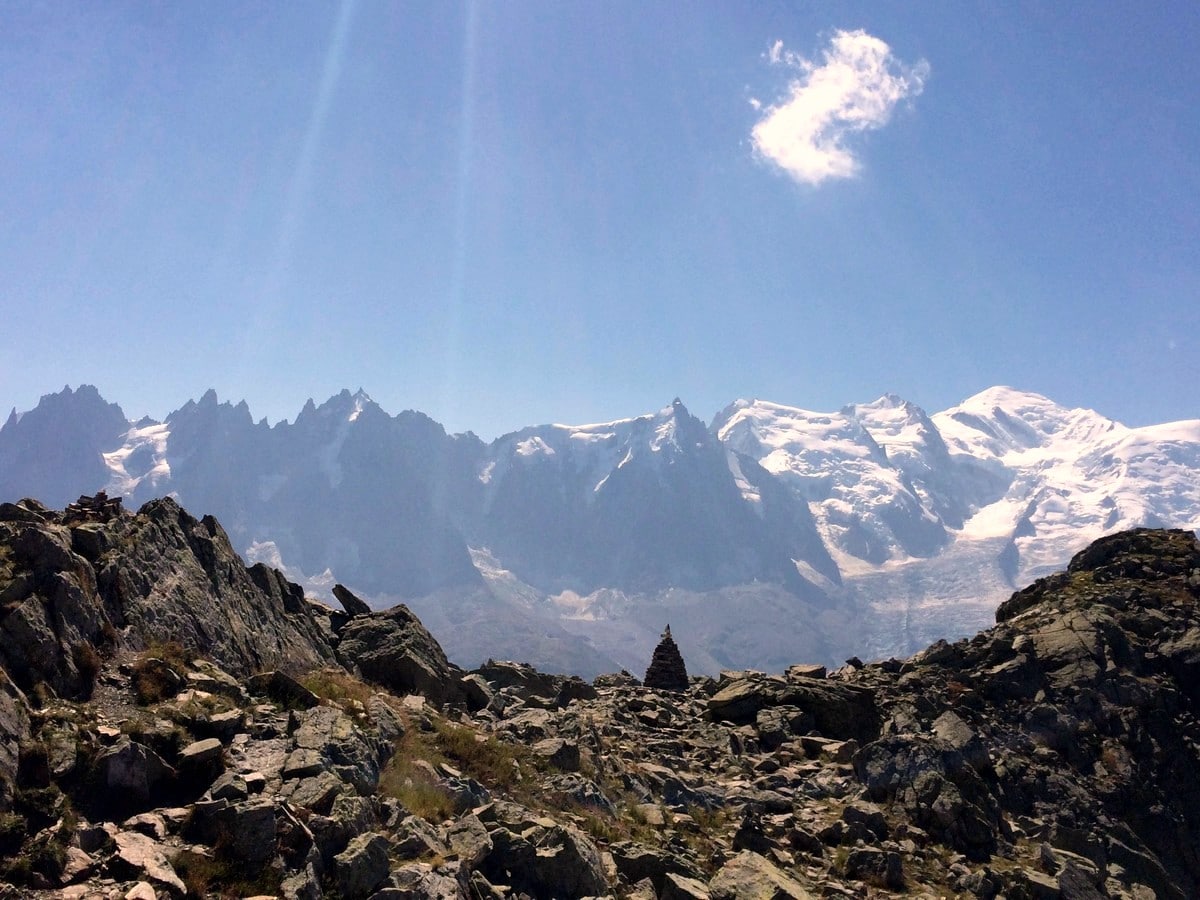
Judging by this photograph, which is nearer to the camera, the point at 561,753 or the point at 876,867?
the point at 876,867

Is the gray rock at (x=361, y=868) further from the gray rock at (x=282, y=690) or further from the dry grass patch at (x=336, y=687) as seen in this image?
the dry grass patch at (x=336, y=687)

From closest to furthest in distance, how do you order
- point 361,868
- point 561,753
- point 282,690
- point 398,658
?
point 361,868
point 282,690
point 561,753
point 398,658

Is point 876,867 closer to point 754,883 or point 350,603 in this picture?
point 754,883

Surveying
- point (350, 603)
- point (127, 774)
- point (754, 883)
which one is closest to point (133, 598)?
point (127, 774)

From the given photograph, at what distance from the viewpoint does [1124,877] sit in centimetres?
2781

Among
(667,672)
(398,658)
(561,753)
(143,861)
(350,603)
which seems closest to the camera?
(143,861)

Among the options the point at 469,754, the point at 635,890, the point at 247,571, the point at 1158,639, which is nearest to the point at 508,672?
the point at 247,571

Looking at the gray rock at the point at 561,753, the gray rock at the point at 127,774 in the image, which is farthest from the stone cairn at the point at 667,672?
the gray rock at the point at 127,774

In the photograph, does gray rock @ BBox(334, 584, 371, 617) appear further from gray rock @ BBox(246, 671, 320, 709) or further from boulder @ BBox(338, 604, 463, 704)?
gray rock @ BBox(246, 671, 320, 709)

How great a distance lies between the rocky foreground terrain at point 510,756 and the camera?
13789 millimetres

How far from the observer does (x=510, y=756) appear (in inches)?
965

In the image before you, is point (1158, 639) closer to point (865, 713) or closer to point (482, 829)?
point (865, 713)

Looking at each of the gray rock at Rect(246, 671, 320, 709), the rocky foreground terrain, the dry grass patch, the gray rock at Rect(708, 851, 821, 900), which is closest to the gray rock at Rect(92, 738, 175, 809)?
the rocky foreground terrain

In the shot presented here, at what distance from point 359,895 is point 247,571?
Result: 70.3 feet
